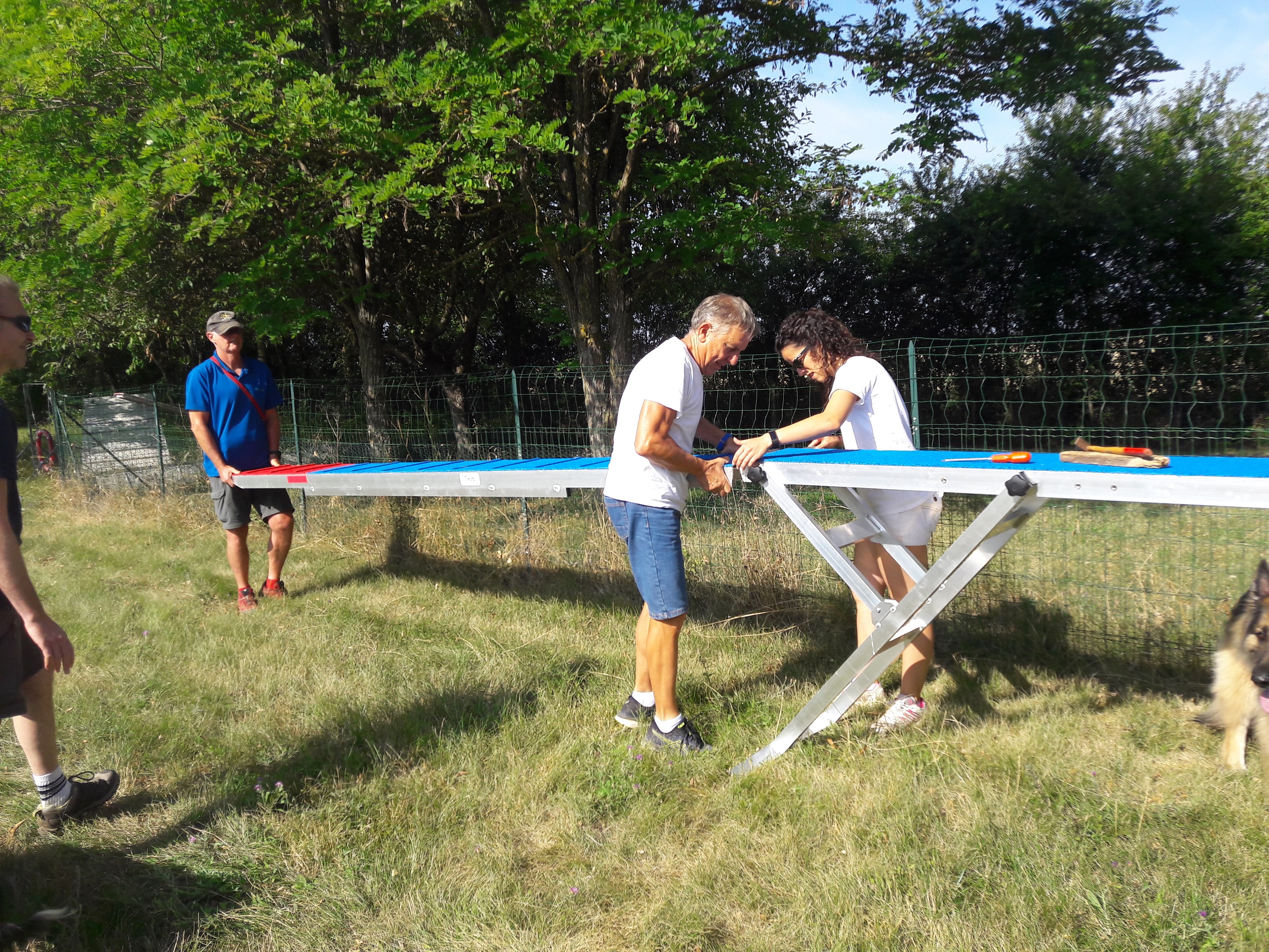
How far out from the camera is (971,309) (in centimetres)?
1518

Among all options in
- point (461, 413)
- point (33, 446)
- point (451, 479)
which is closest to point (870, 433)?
point (451, 479)

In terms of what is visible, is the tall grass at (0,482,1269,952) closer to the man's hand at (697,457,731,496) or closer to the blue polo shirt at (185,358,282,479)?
the man's hand at (697,457,731,496)

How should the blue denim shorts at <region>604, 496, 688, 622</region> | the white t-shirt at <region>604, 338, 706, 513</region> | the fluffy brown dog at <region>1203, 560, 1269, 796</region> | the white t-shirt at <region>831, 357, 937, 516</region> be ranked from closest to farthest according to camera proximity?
1. the fluffy brown dog at <region>1203, 560, 1269, 796</region>
2. the white t-shirt at <region>604, 338, 706, 513</region>
3. the blue denim shorts at <region>604, 496, 688, 622</region>
4. the white t-shirt at <region>831, 357, 937, 516</region>

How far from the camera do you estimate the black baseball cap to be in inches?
220

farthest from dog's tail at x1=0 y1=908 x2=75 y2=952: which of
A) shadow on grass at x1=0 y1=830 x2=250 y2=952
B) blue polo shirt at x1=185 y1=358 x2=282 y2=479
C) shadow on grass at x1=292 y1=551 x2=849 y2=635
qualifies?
blue polo shirt at x1=185 y1=358 x2=282 y2=479

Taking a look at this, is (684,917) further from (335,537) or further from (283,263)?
(283,263)

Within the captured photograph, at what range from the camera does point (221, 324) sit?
18.4 ft

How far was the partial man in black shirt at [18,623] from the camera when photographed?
244 cm

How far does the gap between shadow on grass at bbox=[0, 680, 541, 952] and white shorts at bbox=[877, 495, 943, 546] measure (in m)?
1.74

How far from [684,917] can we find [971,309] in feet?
48.1

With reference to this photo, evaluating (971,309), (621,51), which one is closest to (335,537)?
(621,51)

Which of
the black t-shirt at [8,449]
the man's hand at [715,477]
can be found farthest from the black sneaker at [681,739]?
the black t-shirt at [8,449]

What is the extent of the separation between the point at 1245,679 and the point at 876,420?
1.58 meters

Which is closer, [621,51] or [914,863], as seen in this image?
[914,863]
